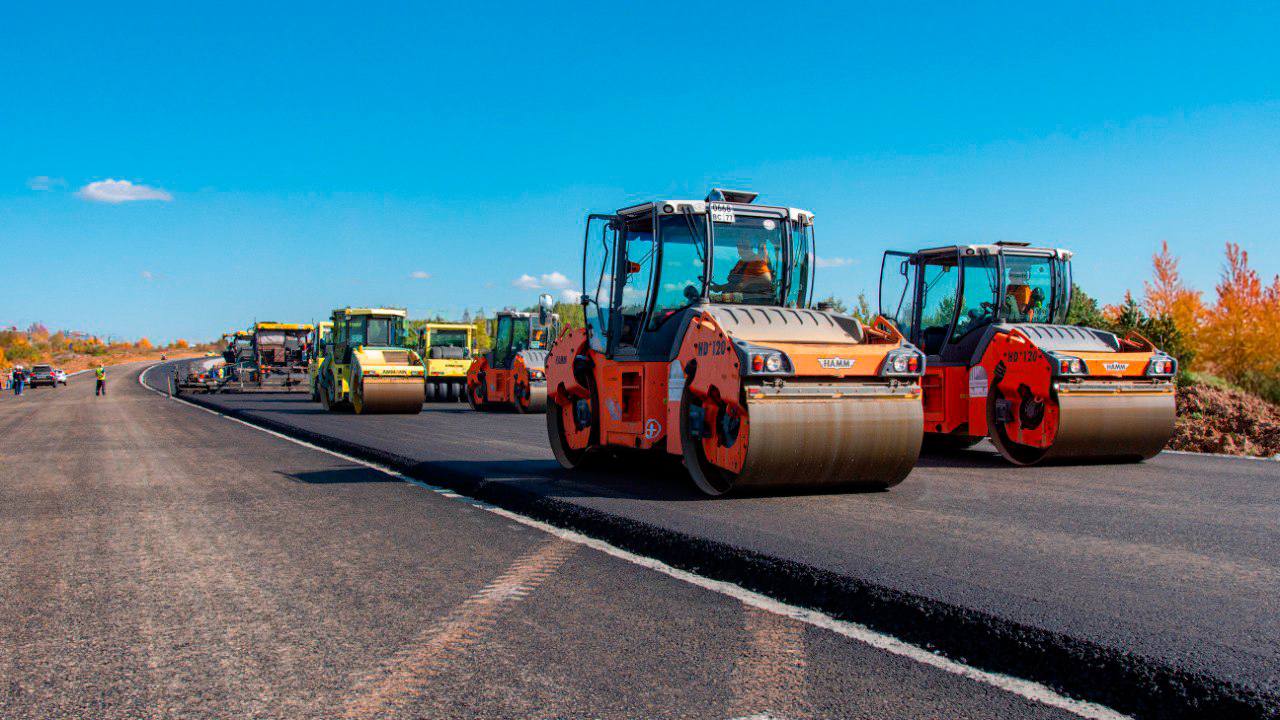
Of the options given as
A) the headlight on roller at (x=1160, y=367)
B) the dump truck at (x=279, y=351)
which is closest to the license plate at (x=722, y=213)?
the headlight on roller at (x=1160, y=367)

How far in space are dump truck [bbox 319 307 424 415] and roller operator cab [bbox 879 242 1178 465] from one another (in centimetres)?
1312

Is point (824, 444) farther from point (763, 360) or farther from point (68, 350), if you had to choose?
point (68, 350)

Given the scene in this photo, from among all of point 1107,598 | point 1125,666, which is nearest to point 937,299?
point 1107,598

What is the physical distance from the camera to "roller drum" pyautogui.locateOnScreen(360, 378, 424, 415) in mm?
22375

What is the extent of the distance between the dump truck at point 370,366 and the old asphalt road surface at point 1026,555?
12.2 m

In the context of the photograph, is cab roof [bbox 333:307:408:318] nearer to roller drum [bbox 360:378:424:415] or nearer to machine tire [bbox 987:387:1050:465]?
roller drum [bbox 360:378:424:415]

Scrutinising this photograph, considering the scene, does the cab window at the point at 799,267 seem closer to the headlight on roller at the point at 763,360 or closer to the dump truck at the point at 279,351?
the headlight on roller at the point at 763,360

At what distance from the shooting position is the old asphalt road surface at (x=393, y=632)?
3512mm

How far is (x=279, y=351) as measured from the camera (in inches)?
1560

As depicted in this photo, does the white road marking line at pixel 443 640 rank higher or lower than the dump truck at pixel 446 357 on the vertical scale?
lower

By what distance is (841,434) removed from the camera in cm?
759

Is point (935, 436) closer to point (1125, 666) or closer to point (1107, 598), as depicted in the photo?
point (1107, 598)

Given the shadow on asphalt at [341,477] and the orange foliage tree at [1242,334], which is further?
the orange foliage tree at [1242,334]

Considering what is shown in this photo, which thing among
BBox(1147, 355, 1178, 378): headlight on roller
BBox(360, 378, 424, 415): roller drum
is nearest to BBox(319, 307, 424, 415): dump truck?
BBox(360, 378, 424, 415): roller drum
